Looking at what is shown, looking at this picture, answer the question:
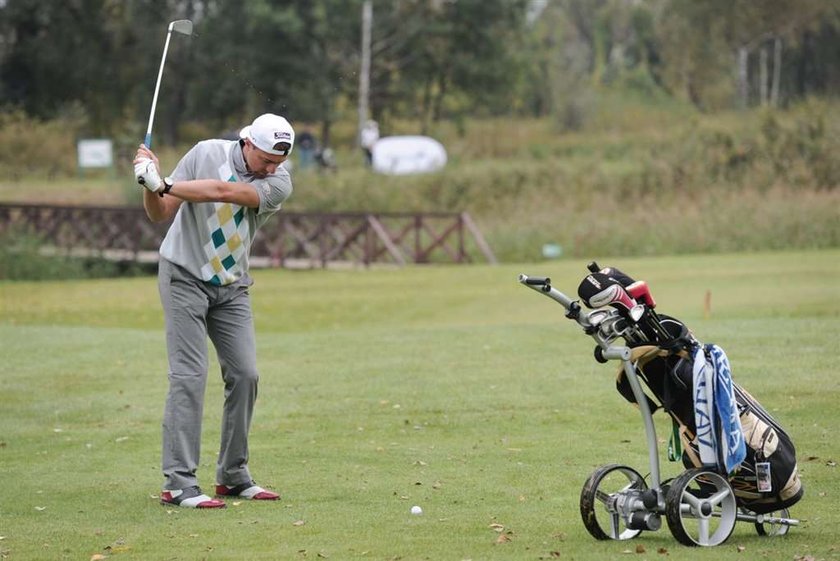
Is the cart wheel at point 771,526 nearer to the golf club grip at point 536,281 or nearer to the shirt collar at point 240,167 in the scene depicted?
the golf club grip at point 536,281

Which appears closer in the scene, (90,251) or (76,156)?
(90,251)

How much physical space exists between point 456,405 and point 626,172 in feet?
110

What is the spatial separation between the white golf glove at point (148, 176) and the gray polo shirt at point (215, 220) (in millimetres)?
390

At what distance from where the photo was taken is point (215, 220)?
8609 millimetres

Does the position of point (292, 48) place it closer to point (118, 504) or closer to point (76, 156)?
point (76, 156)

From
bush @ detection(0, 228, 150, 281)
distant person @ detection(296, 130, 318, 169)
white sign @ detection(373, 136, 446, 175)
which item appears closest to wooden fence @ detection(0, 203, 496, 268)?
bush @ detection(0, 228, 150, 281)

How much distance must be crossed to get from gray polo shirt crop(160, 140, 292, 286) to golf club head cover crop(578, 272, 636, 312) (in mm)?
2325

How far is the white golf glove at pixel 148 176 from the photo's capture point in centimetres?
809

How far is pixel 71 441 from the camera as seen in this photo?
11.6 metres

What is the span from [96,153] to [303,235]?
16229 millimetres

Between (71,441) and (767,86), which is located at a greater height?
(767,86)

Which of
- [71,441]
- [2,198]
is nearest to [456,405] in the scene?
[71,441]

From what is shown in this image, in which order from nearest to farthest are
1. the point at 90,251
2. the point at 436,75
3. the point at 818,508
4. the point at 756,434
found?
1. the point at 756,434
2. the point at 818,508
3. the point at 90,251
4. the point at 436,75

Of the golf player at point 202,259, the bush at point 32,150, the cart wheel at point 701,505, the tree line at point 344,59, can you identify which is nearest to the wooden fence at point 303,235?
the bush at point 32,150
